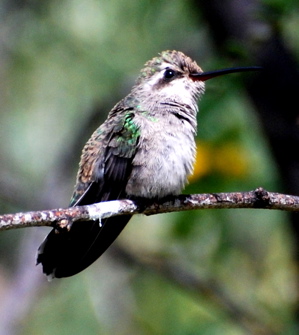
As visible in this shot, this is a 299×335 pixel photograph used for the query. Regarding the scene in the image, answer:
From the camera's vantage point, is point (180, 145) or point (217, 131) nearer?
point (180, 145)

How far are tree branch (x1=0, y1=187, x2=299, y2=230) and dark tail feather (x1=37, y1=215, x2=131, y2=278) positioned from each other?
16.7 inches

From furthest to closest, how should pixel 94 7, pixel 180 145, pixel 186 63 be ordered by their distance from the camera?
pixel 94 7 → pixel 186 63 → pixel 180 145

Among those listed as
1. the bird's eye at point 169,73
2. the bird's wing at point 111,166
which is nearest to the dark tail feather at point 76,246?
the bird's wing at point 111,166

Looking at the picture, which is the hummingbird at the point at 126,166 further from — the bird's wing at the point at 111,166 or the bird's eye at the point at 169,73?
the bird's eye at the point at 169,73

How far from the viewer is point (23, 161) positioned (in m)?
9.29

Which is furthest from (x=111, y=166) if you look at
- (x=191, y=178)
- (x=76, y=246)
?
(x=191, y=178)

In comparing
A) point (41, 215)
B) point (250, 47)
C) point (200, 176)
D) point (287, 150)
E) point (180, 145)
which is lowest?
point (41, 215)

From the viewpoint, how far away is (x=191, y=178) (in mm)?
6309

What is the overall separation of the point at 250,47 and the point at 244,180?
1.33 metres

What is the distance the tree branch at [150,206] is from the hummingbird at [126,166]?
0.17 metres

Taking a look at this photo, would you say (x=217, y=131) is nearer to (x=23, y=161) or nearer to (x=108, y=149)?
(x=108, y=149)

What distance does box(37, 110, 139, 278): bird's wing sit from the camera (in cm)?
479

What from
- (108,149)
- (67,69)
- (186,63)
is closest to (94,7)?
(67,69)

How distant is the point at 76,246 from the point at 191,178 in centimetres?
169
